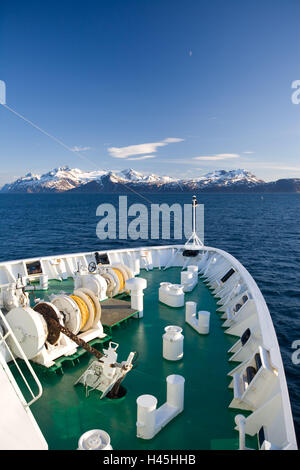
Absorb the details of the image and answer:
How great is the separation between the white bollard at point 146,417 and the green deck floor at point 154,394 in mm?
161

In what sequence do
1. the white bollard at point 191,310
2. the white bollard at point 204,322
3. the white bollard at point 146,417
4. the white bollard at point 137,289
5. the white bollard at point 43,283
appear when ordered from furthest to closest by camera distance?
1. the white bollard at point 43,283
2. the white bollard at point 137,289
3. the white bollard at point 191,310
4. the white bollard at point 204,322
5. the white bollard at point 146,417

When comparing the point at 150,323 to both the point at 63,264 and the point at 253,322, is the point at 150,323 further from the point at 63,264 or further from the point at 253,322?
the point at 63,264

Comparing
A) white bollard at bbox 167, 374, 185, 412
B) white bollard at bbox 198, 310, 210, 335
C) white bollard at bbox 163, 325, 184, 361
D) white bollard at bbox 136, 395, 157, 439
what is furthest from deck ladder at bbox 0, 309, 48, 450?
white bollard at bbox 198, 310, 210, 335

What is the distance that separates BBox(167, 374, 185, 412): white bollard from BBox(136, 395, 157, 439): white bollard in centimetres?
70

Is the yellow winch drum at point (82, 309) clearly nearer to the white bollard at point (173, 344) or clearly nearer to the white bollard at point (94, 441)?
the white bollard at point (173, 344)

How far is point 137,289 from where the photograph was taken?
11.1m

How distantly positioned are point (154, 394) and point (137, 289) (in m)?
4.40

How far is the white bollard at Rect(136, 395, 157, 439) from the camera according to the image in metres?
5.63

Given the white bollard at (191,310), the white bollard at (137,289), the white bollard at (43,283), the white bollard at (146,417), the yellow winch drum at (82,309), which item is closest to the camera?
the white bollard at (146,417)

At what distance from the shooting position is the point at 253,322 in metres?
9.38

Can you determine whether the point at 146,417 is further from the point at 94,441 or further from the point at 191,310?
the point at 191,310

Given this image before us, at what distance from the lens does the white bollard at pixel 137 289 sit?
11.0m

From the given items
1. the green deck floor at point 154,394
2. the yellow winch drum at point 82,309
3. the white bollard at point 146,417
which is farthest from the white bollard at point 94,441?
the yellow winch drum at point 82,309

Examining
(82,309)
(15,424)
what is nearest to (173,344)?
(82,309)
